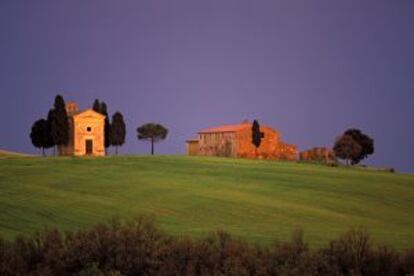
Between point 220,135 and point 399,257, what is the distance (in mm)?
72338

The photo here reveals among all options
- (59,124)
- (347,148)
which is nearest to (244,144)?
(347,148)

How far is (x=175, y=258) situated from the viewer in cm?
1562

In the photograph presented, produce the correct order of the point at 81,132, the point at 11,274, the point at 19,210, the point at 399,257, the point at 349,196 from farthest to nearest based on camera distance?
the point at 81,132 → the point at 349,196 → the point at 19,210 → the point at 399,257 → the point at 11,274

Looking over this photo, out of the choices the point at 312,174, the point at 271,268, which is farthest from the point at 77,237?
the point at 312,174

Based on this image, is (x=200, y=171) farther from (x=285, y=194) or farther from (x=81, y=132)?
(x=81, y=132)

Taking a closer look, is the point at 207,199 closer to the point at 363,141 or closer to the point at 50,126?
the point at 50,126

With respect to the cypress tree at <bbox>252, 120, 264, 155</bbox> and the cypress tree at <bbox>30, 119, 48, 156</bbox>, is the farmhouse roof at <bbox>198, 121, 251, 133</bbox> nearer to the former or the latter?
the cypress tree at <bbox>252, 120, 264, 155</bbox>

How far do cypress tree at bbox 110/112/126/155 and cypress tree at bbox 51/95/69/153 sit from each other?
23.9 feet

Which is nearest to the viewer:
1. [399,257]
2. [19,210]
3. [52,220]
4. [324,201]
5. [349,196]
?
[399,257]

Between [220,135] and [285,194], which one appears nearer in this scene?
[285,194]

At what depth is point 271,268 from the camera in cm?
1507

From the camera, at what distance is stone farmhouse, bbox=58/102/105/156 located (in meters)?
73.7

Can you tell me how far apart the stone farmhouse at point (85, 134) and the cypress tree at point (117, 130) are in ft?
4.19

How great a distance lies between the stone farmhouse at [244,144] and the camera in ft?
280
